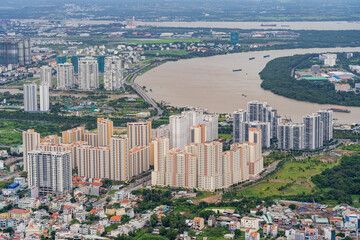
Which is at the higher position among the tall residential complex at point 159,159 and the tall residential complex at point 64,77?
the tall residential complex at point 64,77

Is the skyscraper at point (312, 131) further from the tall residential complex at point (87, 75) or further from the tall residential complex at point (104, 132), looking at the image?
the tall residential complex at point (87, 75)

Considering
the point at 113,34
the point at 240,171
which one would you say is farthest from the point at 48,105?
the point at 113,34

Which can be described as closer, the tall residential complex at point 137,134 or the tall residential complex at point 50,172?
the tall residential complex at point 50,172

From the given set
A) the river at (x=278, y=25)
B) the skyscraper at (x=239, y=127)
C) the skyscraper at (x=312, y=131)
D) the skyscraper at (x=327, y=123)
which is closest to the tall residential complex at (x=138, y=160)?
the skyscraper at (x=239, y=127)

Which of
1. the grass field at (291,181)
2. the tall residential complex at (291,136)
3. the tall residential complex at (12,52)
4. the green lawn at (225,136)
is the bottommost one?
the grass field at (291,181)

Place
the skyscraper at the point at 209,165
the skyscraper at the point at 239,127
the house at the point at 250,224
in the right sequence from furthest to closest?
the skyscraper at the point at 239,127 → the skyscraper at the point at 209,165 → the house at the point at 250,224

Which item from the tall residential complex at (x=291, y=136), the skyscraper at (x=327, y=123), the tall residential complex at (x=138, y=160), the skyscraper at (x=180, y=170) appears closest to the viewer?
the skyscraper at (x=180, y=170)

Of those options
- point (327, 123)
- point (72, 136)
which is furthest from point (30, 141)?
point (327, 123)

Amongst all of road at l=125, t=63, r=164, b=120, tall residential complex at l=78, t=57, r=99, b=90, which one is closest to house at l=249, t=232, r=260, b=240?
road at l=125, t=63, r=164, b=120
